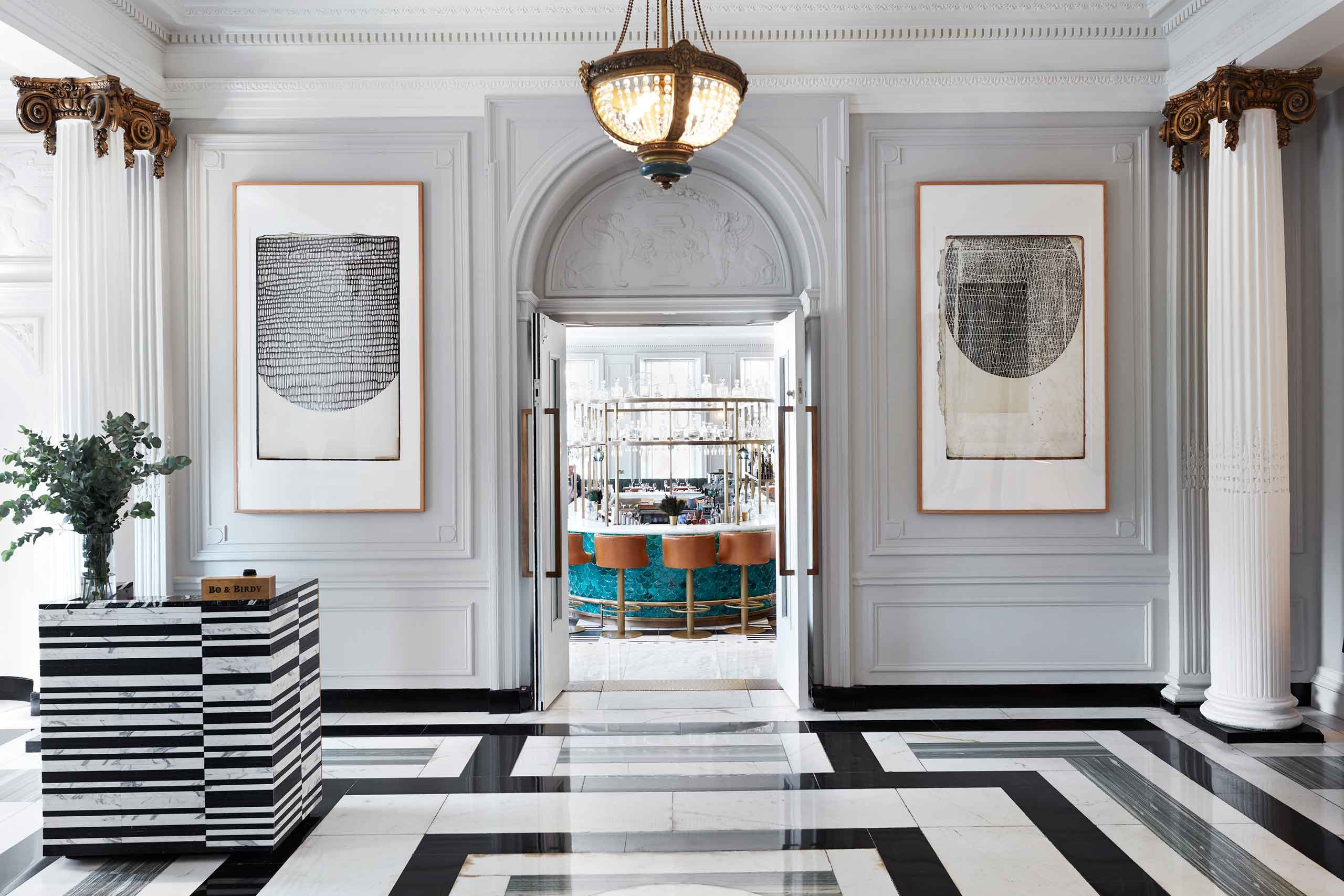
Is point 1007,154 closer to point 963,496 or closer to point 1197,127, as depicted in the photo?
point 1197,127

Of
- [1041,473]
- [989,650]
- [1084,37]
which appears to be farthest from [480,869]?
[1084,37]

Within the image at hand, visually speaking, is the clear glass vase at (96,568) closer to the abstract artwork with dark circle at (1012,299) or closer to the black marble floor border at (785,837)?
the black marble floor border at (785,837)

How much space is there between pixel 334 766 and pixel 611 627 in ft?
11.9

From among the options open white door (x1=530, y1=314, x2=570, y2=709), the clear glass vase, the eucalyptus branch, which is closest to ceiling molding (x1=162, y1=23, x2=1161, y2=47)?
open white door (x1=530, y1=314, x2=570, y2=709)

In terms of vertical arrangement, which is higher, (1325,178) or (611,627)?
(1325,178)

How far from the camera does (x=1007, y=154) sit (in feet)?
17.8

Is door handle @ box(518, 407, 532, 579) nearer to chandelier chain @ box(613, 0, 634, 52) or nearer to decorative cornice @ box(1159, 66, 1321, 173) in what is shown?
chandelier chain @ box(613, 0, 634, 52)

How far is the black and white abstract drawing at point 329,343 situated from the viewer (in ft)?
17.6

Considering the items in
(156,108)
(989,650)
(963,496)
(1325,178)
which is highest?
(156,108)

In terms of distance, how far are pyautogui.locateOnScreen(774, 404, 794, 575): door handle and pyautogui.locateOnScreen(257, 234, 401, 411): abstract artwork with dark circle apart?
2.32 m

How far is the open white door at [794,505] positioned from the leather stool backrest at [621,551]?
2051mm

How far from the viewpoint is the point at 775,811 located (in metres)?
3.88

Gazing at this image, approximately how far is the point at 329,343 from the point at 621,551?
10.1 ft

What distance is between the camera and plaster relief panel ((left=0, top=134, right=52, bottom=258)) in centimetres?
552
